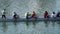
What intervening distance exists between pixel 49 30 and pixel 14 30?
3155 millimetres

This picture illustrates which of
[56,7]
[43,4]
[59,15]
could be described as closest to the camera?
[59,15]

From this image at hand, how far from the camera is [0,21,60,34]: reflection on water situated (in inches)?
1142

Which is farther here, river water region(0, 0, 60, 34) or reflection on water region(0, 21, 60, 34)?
river water region(0, 0, 60, 34)

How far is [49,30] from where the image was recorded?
29.5 m

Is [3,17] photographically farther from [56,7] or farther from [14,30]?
[56,7]

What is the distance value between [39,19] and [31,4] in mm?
10549

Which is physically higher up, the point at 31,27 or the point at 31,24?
the point at 31,24

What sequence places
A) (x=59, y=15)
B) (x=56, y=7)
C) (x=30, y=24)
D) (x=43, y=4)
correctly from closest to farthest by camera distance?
(x=30, y=24) → (x=59, y=15) → (x=56, y=7) → (x=43, y=4)

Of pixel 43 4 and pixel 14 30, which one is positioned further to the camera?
pixel 43 4

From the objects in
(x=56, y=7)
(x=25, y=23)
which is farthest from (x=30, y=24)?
(x=56, y=7)

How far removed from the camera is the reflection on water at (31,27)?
29016mm

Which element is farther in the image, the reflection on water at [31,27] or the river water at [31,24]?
the river water at [31,24]

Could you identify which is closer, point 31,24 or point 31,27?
point 31,27

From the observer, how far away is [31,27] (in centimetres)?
3055
